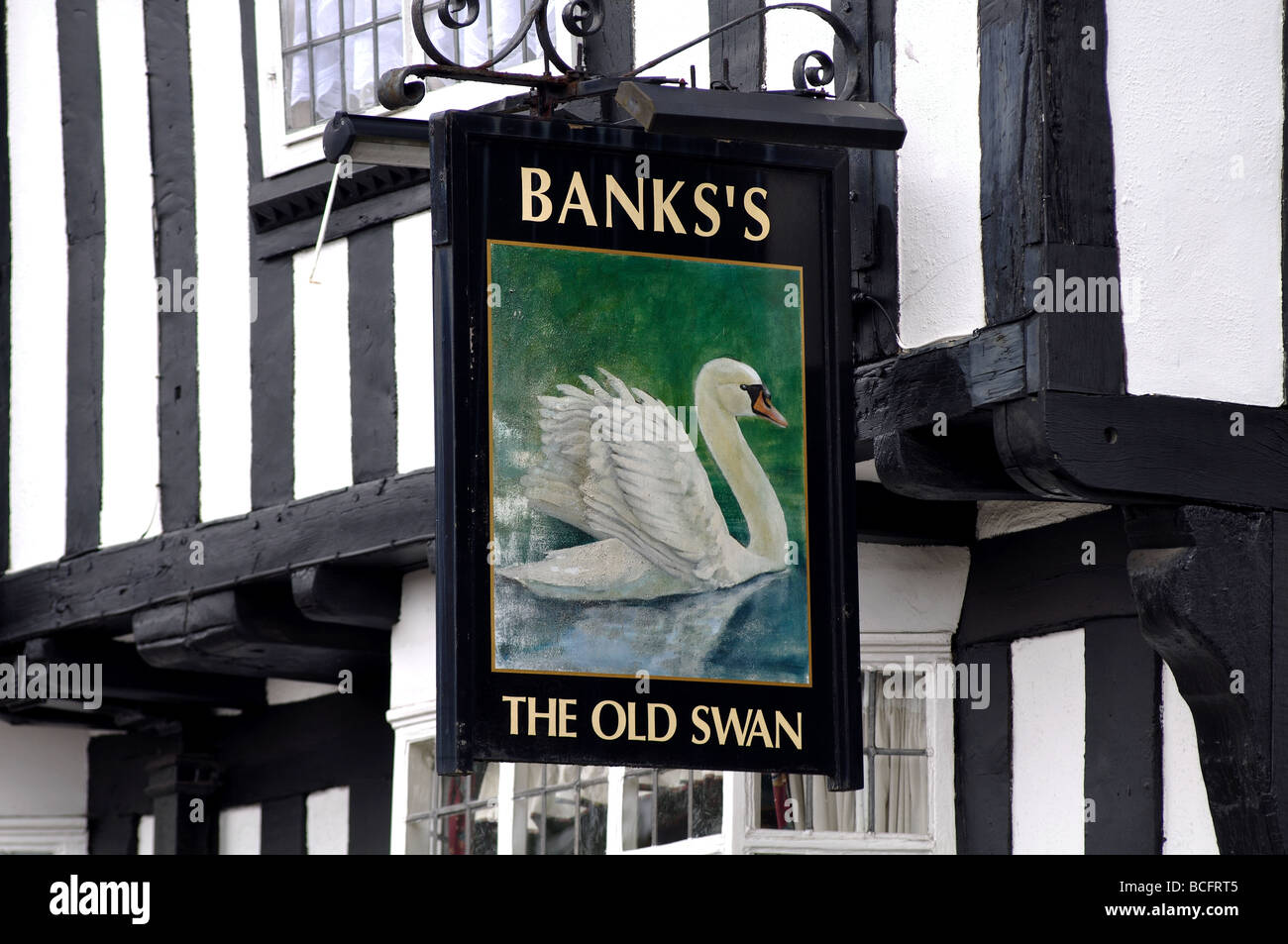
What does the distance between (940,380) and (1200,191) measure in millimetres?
1048

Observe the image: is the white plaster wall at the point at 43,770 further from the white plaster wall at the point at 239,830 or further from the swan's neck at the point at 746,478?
the swan's neck at the point at 746,478

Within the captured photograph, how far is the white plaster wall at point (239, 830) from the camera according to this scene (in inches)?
466

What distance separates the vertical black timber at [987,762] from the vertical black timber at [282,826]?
11.2ft

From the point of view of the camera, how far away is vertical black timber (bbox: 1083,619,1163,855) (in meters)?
8.70

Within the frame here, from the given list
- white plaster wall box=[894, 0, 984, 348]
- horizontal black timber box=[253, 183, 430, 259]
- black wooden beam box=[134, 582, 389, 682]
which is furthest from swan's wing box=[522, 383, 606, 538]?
black wooden beam box=[134, 582, 389, 682]

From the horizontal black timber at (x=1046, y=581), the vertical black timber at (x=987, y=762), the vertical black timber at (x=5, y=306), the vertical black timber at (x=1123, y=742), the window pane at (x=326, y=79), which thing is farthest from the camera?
the vertical black timber at (x=5, y=306)

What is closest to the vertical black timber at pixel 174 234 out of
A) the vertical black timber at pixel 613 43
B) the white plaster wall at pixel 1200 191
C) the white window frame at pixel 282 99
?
the white window frame at pixel 282 99

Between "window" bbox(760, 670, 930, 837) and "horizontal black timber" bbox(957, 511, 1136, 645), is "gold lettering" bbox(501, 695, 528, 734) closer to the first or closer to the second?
"window" bbox(760, 670, 930, 837)

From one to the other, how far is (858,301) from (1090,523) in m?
1.13

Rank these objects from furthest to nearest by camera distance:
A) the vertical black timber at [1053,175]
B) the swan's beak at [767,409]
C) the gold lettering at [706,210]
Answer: the gold lettering at [706,210] → the swan's beak at [767,409] → the vertical black timber at [1053,175]

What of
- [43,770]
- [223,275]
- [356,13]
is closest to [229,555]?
[223,275]

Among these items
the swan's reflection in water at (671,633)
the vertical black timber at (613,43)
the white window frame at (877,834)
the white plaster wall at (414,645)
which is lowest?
the white window frame at (877,834)

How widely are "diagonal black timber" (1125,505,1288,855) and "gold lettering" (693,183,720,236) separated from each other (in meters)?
1.60
